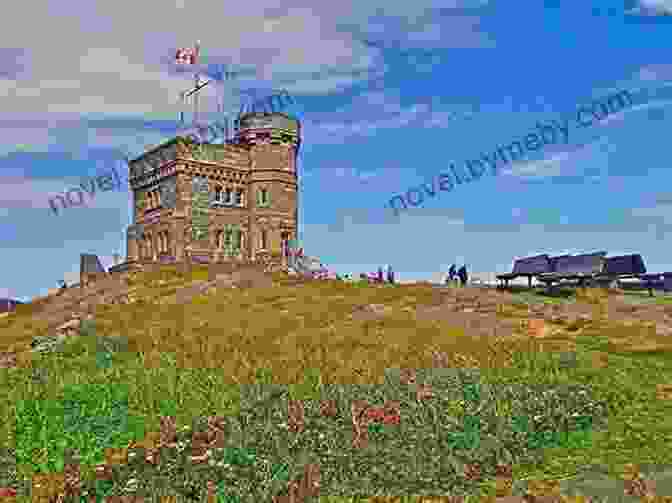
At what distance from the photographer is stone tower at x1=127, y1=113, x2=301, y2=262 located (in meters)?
46.7

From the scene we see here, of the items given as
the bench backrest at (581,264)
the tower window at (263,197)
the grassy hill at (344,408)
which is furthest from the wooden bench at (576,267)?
the tower window at (263,197)

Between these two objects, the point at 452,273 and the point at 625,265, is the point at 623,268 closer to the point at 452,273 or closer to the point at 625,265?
the point at 625,265

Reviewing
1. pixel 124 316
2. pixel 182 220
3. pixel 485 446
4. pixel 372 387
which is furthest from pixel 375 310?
pixel 182 220

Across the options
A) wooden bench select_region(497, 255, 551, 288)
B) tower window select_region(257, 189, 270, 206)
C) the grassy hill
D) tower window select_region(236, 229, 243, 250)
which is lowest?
the grassy hill

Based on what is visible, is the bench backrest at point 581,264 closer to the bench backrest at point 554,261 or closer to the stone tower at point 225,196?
the bench backrest at point 554,261

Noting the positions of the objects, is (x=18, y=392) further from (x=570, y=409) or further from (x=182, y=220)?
(x=182, y=220)

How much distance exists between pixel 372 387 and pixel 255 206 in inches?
1571

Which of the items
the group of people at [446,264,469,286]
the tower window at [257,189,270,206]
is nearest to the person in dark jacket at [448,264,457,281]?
the group of people at [446,264,469,286]

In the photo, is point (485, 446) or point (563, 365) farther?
point (563, 365)

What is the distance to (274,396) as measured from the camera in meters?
10.1

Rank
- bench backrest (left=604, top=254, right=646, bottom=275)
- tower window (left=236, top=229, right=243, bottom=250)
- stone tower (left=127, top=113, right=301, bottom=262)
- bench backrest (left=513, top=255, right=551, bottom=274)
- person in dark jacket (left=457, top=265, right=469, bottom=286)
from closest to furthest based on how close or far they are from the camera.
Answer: bench backrest (left=604, top=254, right=646, bottom=275)
bench backrest (left=513, top=255, right=551, bottom=274)
person in dark jacket (left=457, top=265, right=469, bottom=286)
stone tower (left=127, top=113, right=301, bottom=262)
tower window (left=236, top=229, right=243, bottom=250)

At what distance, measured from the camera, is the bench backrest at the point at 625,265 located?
75.7 feet

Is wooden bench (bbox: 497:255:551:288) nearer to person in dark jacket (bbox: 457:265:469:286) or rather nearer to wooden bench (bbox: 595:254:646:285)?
wooden bench (bbox: 595:254:646:285)

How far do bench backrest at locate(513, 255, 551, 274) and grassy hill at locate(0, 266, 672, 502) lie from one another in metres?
6.38
